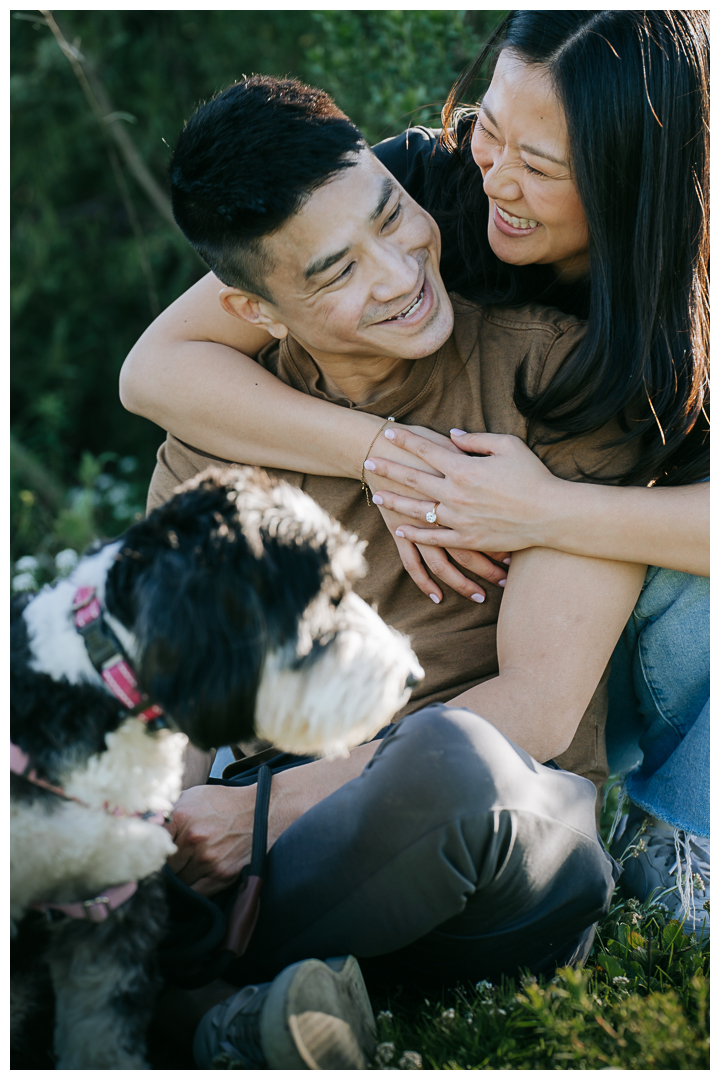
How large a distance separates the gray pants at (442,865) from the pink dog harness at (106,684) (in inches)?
17.7

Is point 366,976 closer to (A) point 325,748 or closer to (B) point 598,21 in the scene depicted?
(A) point 325,748

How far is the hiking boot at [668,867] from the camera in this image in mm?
2412

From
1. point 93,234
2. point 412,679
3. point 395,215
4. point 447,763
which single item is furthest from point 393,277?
point 93,234

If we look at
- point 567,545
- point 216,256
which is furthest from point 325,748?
point 216,256

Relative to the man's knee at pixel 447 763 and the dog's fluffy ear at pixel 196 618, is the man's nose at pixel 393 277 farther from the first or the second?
the man's knee at pixel 447 763

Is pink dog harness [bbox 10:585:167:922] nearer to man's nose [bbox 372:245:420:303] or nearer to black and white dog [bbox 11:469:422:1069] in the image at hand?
black and white dog [bbox 11:469:422:1069]

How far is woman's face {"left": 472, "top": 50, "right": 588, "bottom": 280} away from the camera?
239cm

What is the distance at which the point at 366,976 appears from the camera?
85.5 inches

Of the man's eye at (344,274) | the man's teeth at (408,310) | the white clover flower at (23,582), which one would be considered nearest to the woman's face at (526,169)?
the man's teeth at (408,310)

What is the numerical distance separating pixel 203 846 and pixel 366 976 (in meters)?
0.53

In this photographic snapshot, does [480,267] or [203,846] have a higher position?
[480,267]

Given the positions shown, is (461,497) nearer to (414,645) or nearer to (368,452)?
(368,452)

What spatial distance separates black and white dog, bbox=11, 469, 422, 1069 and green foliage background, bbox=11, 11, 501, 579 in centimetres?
352

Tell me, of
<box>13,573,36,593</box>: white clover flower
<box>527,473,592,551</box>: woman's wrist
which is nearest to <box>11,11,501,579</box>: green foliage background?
Answer: <box>13,573,36,593</box>: white clover flower
